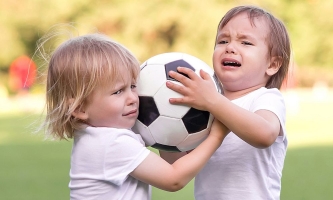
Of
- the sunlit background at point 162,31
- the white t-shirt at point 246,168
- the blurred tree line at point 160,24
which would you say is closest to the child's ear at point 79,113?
the white t-shirt at point 246,168

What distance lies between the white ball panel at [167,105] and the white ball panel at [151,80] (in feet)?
0.11

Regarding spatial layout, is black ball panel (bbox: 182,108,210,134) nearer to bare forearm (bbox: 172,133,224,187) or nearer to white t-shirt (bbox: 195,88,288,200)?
bare forearm (bbox: 172,133,224,187)

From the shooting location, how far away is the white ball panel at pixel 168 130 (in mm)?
2908

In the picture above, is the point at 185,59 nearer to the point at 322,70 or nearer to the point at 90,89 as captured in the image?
the point at 90,89

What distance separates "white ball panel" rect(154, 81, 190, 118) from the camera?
2873mm

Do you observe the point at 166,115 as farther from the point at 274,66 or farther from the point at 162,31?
the point at 162,31

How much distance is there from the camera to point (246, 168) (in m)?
3.14

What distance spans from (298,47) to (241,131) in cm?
2913

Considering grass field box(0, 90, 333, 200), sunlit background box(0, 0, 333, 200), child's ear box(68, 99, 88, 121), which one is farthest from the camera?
sunlit background box(0, 0, 333, 200)

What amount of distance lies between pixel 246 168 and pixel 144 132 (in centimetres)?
60

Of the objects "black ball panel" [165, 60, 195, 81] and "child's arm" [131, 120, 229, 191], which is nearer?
"child's arm" [131, 120, 229, 191]

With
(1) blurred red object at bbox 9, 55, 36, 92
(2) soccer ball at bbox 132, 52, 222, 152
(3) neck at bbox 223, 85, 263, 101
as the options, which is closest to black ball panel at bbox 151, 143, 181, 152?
(2) soccer ball at bbox 132, 52, 222, 152

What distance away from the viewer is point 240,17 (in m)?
3.27

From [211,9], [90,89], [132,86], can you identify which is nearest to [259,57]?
[132,86]
